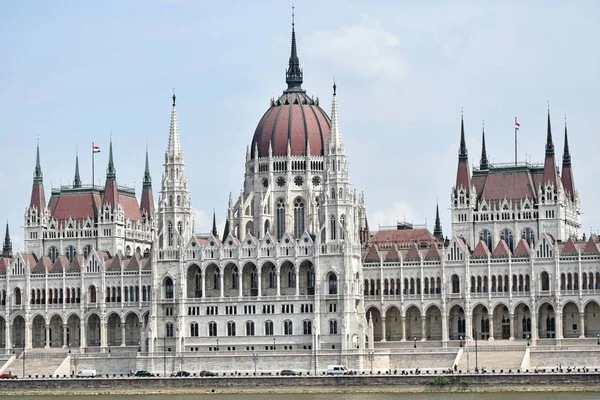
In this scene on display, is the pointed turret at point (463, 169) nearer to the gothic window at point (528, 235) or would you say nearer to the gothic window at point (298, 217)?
the gothic window at point (528, 235)

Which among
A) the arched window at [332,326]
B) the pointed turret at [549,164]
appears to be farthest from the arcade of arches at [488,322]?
the pointed turret at [549,164]

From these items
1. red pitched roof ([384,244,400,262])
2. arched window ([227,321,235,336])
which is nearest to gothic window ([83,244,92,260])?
arched window ([227,321,235,336])

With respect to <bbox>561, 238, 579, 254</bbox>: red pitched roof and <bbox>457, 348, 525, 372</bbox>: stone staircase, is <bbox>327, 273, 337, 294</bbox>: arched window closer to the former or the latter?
<bbox>457, 348, 525, 372</bbox>: stone staircase

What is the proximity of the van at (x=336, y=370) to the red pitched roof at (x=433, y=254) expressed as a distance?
1752 cm

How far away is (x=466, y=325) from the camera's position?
168m

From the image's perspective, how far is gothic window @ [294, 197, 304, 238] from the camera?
18775cm

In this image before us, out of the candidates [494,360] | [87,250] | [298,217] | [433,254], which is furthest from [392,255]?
[87,250]

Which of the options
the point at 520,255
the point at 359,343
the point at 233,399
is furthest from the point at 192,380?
the point at 520,255

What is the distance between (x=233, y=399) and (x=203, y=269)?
2927cm

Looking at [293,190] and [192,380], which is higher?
[293,190]

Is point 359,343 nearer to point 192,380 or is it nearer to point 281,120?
point 192,380

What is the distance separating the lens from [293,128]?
18788cm

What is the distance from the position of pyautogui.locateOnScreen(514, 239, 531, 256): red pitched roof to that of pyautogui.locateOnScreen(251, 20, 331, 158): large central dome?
2795cm

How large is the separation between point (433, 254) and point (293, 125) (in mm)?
24768
